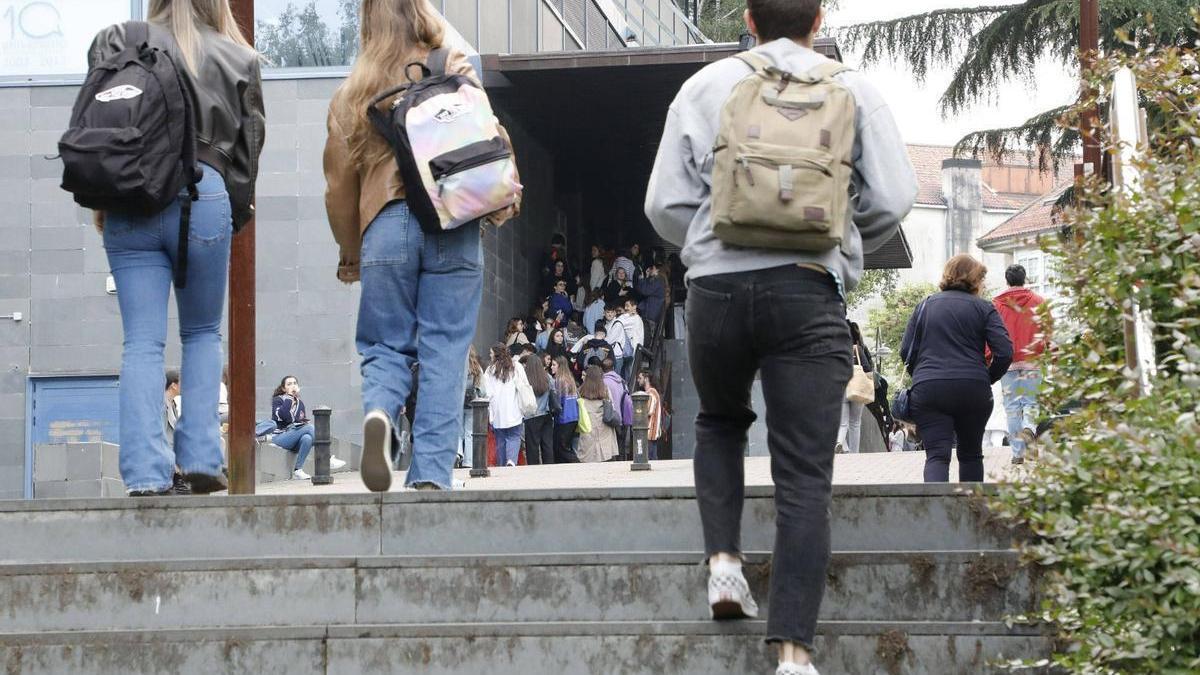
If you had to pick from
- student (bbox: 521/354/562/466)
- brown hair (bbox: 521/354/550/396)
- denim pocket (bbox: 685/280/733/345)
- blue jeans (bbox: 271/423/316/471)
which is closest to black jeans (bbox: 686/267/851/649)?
denim pocket (bbox: 685/280/733/345)

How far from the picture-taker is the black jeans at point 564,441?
2331 centimetres

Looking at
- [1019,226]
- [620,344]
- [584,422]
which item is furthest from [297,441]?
[1019,226]

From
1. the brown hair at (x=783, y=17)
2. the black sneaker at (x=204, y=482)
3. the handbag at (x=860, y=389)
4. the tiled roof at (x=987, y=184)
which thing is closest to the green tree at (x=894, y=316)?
the tiled roof at (x=987, y=184)

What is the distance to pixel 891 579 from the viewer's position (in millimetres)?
5918

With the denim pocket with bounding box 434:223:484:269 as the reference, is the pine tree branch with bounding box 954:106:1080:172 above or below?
above

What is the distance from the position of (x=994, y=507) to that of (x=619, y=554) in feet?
4.58

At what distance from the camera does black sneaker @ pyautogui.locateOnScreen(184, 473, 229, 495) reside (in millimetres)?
7164

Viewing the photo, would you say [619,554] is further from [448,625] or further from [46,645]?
[46,645]

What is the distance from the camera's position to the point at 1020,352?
894 cm

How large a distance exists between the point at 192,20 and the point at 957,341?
4679 millimetres

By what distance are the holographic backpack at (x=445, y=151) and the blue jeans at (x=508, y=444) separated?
14.7 m

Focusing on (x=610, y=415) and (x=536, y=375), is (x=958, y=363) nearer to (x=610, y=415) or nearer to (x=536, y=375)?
(x=536, y=375)

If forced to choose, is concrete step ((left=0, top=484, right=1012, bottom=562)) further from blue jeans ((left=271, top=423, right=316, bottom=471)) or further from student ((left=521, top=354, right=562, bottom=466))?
student ((left=521, top=354, right=562, bottom=466))

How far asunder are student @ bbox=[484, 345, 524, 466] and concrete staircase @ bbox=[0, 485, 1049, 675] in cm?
1510
